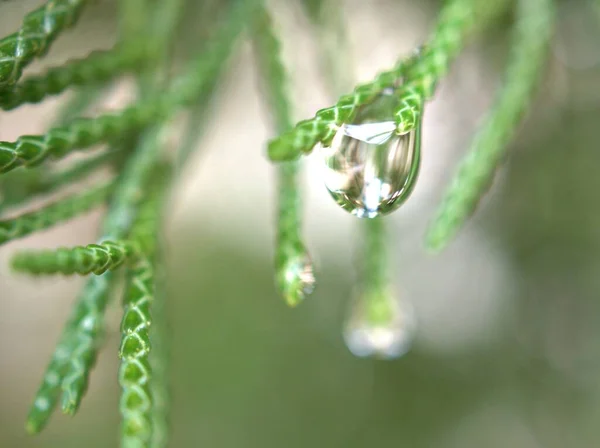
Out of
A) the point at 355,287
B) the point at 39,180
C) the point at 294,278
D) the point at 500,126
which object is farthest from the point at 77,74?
the point at 355,287

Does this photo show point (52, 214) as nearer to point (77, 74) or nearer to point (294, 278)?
point (77, 74)

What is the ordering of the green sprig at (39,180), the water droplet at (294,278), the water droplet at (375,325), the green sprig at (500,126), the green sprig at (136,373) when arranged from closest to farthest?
the green sprig at (136,373), the water droplet at (294,278), the green sprig at (500,126), the green sprig at (39,180), the water droplet at (375,325)

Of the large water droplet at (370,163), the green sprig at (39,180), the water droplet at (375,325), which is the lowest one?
the water droplet at (375,325)

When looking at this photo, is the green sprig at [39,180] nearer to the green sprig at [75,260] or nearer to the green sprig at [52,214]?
the green sprig at [52,214]

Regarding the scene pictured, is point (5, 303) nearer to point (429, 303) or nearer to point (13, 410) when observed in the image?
point (13, 410)

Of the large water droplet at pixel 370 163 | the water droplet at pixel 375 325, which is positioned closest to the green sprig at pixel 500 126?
the large water droplet at pixel 370 163

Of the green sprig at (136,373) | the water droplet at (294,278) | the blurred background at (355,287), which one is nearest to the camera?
the green sprig at (136,373)
